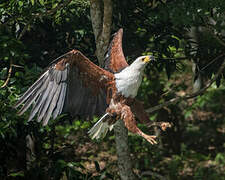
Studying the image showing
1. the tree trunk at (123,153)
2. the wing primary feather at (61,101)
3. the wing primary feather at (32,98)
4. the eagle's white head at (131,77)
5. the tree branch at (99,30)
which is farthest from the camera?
the tree trunk at (123,153)

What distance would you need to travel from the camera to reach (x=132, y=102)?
385 centimetres

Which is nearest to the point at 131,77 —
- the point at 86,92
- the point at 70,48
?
the point at 86,92

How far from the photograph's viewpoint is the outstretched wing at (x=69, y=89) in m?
3.32

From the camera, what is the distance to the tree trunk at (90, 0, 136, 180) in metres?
3.98

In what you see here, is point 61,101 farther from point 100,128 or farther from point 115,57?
point 115,57

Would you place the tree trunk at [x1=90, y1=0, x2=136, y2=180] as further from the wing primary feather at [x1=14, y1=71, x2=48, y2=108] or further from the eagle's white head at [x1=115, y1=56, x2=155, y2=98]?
the wing primary feather at [x1=14, y1=71, x2=48, y2=108]

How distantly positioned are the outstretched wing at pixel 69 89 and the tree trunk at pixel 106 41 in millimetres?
548

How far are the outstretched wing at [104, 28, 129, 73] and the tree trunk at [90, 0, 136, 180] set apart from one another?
0.31 feet

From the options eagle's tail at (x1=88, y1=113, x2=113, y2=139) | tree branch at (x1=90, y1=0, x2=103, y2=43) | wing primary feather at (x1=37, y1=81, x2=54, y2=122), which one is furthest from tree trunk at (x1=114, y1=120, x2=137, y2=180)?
wing primary feather at (x1=37, y1=81, x2=54, y2=122)

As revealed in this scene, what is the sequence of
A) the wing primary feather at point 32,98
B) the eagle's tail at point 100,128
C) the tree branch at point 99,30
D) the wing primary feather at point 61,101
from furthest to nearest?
1. the tree branch at point 99,30
2. the eagle's tail at point 100,128
3. the wing primary feather at point 61,101
4. the wing primary feather at point 32,98

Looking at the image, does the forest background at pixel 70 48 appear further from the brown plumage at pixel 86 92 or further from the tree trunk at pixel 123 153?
the brown plumage at pixel 86 92

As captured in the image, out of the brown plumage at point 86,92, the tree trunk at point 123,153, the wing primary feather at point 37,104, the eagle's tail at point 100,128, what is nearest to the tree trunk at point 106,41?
the tree trunk at point 123,153

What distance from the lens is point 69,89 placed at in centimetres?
357

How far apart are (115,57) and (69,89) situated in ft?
2.08
